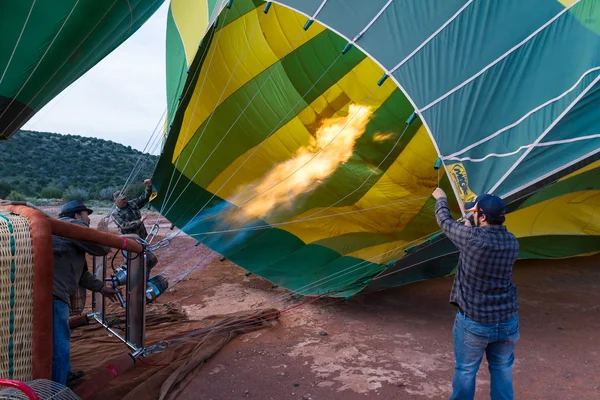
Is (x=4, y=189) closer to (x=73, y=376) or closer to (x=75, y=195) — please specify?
(x=75, y=195)

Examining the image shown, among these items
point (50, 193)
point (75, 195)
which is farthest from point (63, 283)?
point (50, 193)

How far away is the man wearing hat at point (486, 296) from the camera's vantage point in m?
2.38

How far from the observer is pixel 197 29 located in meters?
5.55

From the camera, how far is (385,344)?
13.6 feet

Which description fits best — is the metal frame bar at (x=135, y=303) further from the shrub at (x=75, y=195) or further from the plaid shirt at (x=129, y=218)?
the shrub at (x=75, y=195)

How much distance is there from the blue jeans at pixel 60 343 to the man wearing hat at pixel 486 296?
2.24 metres

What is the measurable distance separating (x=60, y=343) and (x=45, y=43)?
2977mm

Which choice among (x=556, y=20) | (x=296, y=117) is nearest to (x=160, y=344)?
(x=296, y=117)

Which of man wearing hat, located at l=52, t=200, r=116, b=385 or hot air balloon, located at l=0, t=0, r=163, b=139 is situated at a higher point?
hot air balloon, located at l=0, t=0, r=163, b=139

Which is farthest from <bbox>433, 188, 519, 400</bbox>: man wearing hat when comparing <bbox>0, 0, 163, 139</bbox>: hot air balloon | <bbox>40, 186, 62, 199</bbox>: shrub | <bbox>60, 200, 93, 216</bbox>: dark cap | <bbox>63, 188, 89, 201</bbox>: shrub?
<bbox>40, 186, 62, 199</bbox>: shrub

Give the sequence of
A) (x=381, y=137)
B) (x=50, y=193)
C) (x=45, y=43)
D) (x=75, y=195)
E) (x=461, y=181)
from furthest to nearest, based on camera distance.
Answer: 1. (x=50, y=193)
2. (x=75, y=195)
3. (x=381, y=137)
4. (x=45, y=43)
5. (x=461, y=181)

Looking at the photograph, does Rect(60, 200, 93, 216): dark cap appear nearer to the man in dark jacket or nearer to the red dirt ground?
the red dirt ground

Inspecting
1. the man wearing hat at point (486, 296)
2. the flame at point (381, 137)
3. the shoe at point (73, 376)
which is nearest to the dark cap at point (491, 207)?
the man wearing hat at point (486, 296)

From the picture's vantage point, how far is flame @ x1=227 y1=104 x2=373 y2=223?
593 centimetres
